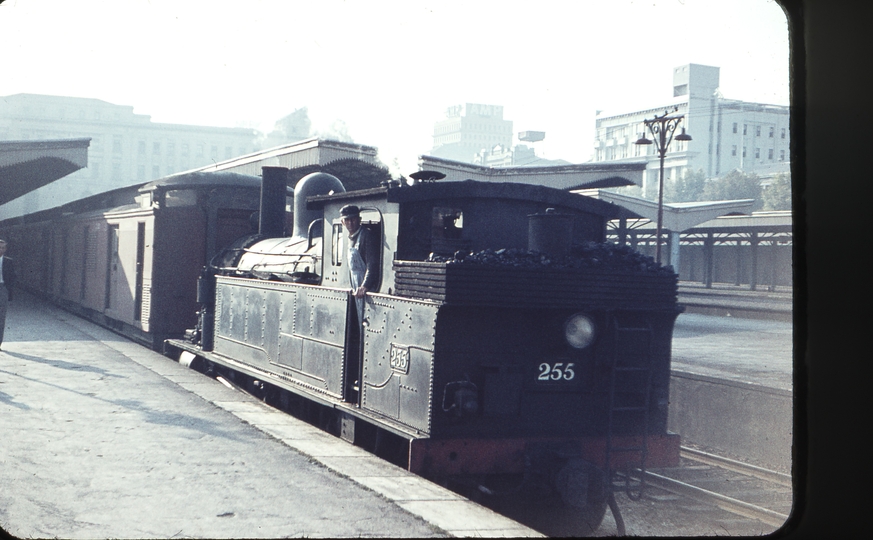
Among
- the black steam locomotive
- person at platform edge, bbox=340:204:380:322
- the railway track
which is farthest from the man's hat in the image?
the railway track

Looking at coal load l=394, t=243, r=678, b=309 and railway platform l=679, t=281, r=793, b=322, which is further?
railway platform l=679, t=281, r=793, b=322

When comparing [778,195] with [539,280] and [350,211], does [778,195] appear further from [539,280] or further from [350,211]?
[539,280]

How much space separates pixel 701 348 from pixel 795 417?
12.0 metres

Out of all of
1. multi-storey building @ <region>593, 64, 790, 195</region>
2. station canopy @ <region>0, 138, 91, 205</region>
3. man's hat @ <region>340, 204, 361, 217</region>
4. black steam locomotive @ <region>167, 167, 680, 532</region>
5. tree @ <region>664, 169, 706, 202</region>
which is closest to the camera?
black steam locomotive @ <region>167, 167, 680, 532</region>

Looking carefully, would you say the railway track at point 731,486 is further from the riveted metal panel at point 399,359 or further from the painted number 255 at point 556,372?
the riveted metal panel at point 399,359

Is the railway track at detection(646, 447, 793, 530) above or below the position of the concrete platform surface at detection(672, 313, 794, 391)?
below

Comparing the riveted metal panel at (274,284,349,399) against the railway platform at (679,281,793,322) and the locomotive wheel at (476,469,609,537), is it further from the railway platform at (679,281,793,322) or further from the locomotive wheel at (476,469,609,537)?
the railway platform at (679,281,793,322)

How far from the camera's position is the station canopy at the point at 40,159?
1908cm

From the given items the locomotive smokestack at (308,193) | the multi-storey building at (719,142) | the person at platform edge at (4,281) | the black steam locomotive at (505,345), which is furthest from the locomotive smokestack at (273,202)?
the multi-storey building at (719,142)

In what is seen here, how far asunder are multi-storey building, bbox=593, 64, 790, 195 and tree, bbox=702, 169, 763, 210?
2.56 metres

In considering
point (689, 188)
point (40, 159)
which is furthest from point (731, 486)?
point (689, 188)

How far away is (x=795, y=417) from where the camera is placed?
16.6ft

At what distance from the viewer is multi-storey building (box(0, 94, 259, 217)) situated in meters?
71.2

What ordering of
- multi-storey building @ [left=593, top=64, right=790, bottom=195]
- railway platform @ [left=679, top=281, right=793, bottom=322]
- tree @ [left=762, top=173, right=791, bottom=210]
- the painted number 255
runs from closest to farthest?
1. the painted number 255
2. railway platform @ [left=679, top=281, right=793, bottom=322]
3. tree @ [left=762, top=173, right=791, bottom=210]
4. multi-storey building @ [left=593, top=64, right=790, bottom=195]
